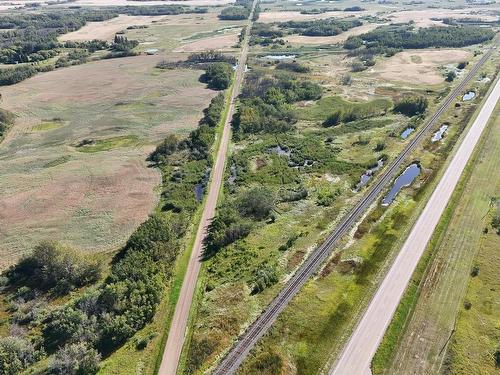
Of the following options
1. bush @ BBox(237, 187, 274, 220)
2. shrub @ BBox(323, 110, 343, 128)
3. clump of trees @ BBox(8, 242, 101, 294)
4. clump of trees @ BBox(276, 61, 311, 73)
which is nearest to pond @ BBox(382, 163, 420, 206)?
bush @ BBox(237, 187, 274, 220)

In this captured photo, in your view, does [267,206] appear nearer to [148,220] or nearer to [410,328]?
[148,220]

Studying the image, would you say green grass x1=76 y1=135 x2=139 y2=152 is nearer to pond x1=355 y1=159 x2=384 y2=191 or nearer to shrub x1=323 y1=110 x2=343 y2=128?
shrub x1=323 y1=110 x2=343 y2=128

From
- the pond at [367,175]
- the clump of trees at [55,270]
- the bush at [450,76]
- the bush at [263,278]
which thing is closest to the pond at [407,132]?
the pond at [367,175]

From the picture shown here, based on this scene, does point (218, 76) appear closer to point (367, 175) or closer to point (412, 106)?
point (412, 106)

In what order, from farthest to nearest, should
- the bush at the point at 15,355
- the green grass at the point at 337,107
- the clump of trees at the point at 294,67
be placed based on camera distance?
the clump of trees at the point at 294,67, the green grass at the point at 337,107, the bush at the point at 15,355

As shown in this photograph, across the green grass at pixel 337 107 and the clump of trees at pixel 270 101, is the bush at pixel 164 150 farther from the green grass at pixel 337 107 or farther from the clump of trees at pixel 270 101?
the green grass at pixel 337 107

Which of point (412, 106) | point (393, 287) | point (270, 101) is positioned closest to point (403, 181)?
point (393, 287)

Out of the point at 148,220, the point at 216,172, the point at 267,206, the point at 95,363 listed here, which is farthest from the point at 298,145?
the point at 95,363

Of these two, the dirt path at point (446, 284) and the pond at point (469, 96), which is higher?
the pond at point (469, 96)
